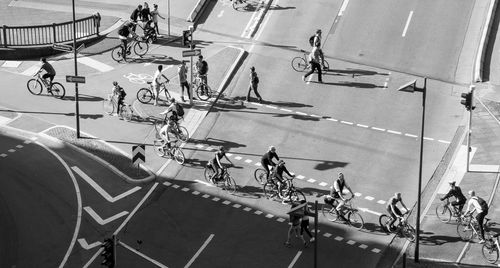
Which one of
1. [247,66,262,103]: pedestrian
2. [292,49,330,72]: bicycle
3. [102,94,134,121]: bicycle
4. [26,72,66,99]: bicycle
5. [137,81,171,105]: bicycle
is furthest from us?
[292,49,330,72]: bicycle

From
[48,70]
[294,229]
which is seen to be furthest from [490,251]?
[48,70]

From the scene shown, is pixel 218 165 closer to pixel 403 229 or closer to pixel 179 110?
pixel 179 110

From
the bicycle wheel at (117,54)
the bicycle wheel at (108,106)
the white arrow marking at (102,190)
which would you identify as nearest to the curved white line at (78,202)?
the white arrow marking at (102,190)

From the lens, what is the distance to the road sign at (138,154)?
47.0 metres

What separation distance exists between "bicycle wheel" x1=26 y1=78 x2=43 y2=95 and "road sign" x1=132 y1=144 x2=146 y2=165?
10555 mm

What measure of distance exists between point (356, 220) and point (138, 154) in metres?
9.79

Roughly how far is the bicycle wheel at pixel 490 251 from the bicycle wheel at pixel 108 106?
796 inches

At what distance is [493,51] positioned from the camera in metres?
59.4

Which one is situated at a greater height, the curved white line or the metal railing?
the metal railing

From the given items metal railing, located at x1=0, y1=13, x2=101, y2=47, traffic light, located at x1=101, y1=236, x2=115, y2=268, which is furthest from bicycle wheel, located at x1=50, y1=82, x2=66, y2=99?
traffic light, located at x1=101, y1=236, x2=115, y2=268

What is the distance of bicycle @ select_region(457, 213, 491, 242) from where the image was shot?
43.4m

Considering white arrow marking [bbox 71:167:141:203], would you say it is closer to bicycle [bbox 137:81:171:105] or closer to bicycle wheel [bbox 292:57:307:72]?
bicycle [bbox 137:81:171:105]

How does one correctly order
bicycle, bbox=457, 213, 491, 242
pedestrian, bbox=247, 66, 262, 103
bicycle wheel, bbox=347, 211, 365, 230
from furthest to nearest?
pedestrian, bbox=247, 66, 262, 103, bicycle wheel, bbox=347, 211, 365, 230, bicycle, bbox=457, 213, 491, 242

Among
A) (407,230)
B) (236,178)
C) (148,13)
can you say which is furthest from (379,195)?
(148,13)
